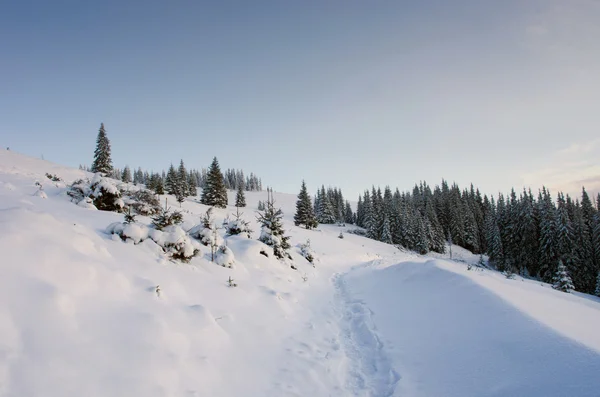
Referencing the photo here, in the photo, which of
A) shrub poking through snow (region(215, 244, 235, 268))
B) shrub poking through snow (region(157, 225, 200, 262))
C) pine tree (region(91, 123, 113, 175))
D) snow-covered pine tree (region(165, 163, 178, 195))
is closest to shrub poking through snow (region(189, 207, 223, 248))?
shrub poking through snow (region(215, 244, 235, 268))

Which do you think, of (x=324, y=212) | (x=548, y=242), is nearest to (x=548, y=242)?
(x=548, y=242)

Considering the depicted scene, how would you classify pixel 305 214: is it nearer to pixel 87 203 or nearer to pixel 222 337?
pixel 87 203

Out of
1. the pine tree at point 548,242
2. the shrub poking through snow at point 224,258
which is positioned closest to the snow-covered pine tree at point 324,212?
the pine tree at point 548,242

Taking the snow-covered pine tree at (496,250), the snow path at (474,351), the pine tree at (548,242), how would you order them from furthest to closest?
the snow-covered pine tree at (496,250)
the pine tree at (548,242)
the snow path at (474,351)

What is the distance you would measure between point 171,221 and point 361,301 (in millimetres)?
7264

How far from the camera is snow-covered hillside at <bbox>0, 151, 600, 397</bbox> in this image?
3.28 m

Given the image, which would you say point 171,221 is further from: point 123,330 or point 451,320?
point 451,320

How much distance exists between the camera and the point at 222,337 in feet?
17.2

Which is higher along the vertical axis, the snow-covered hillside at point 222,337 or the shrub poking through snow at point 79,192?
the shrub poking through snow at point 79,192

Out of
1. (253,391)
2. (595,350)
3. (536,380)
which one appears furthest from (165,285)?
(595,350)

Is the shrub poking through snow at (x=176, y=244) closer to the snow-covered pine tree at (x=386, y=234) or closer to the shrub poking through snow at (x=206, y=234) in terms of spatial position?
the shrub poking through snow at (x=206, y=234)

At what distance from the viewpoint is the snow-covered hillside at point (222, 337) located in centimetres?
328

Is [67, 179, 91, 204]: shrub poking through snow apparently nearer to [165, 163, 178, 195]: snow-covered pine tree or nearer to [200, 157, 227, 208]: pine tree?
[200, 157, 227, 208]: pine tree

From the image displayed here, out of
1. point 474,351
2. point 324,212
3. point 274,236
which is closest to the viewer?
point 474,351
